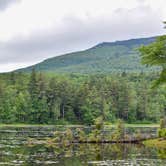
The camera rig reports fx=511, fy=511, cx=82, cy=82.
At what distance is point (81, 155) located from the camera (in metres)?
63.2

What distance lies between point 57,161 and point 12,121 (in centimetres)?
13750

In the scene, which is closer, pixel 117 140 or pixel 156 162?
pixel 156 162

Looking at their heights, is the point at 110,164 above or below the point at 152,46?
below

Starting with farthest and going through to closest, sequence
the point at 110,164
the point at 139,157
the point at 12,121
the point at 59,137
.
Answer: the point at 12,121
the point at 59,137
the point at 139,157
the point at 110,164

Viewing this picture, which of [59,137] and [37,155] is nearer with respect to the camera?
[37,155]

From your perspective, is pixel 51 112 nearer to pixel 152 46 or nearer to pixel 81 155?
pixel 81 155

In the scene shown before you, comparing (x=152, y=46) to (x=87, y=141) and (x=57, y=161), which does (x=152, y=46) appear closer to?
(x=57, y=161)

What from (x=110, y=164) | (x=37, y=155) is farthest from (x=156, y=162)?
(x=37, y=155)

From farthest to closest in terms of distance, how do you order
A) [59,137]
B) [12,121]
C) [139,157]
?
[12,121] → [59,137] → [139,157]

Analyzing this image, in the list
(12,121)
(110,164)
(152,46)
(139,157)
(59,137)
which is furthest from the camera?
(12,121)

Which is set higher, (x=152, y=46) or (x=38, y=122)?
(x=152, y=46)

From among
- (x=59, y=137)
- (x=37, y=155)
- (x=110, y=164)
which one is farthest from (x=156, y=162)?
(x=59, y=137)

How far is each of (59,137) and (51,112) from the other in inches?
4274

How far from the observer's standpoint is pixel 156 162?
181 ft
